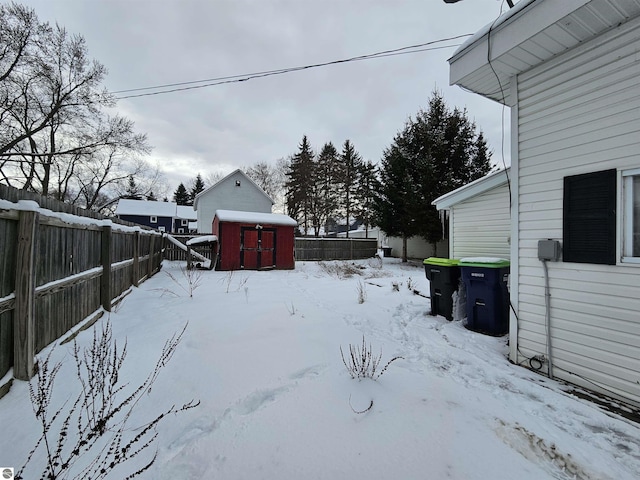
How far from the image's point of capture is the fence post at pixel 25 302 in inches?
84.1

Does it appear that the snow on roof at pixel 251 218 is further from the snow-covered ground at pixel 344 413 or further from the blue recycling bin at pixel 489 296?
the blue recycling bin at pixel 489 296

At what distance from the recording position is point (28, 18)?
40.6ft

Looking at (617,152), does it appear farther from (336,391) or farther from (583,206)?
(336,391)

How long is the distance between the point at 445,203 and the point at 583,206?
427cm

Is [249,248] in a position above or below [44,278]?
above

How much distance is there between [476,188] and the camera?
6.02 meters

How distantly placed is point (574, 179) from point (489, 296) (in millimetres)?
2046

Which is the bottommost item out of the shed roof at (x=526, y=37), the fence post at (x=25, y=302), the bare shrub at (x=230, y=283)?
the bare shrub at (x=230, y=283)

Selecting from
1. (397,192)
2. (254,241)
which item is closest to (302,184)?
(397,192)

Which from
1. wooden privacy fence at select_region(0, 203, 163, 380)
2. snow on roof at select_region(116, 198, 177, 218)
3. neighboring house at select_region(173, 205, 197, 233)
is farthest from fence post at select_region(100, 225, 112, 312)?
neighboring house at select_region(173, 205, 197, 233)

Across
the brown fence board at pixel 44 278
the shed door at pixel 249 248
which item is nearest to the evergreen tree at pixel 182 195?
the shed door at pixel 249 248

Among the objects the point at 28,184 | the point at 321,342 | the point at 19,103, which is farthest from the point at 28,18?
the point at 321,342

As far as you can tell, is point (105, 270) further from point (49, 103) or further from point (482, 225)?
point (49, 103)

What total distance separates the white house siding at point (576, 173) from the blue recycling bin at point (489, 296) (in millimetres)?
852
